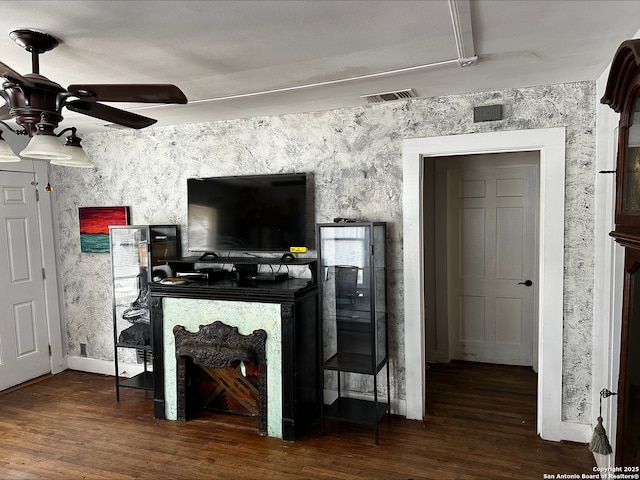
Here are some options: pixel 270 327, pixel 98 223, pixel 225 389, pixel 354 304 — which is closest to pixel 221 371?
pixel 225 389

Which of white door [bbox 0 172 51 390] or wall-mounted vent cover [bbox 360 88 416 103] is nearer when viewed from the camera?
wall-mounted vent cover [bbox 360 88 416 103]

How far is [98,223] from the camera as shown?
4.57 m

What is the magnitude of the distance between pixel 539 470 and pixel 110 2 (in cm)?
344

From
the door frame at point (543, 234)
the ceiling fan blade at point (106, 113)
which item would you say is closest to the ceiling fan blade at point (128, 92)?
the ceiling fan blade at point (106, 113)

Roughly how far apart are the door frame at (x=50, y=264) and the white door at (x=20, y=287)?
0.05 m

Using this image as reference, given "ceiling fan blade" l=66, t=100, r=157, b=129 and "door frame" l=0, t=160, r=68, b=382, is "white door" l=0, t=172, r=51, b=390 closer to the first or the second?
"door frame" l=0, t=160, r=68, b=382

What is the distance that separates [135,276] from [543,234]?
137 inches

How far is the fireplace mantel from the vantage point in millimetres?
3244

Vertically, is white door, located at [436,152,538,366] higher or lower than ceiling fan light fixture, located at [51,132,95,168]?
lower

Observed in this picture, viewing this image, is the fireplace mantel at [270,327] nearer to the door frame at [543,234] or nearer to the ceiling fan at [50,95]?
the door frame at [543,234]

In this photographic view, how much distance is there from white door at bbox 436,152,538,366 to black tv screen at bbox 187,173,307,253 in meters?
1.97

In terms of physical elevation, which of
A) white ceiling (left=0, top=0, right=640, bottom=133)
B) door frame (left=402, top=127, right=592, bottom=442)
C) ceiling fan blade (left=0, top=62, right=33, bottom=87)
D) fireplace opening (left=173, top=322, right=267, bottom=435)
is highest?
white ceiling (left=0, top=0, right=640, bottom=133)

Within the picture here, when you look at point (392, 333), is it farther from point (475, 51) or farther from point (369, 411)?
point (475, 51)

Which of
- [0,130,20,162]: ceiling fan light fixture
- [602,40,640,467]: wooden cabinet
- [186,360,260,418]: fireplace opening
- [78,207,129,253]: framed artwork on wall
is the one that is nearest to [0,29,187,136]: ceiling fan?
[0,130,20,162]: ceiling fan light fixture
